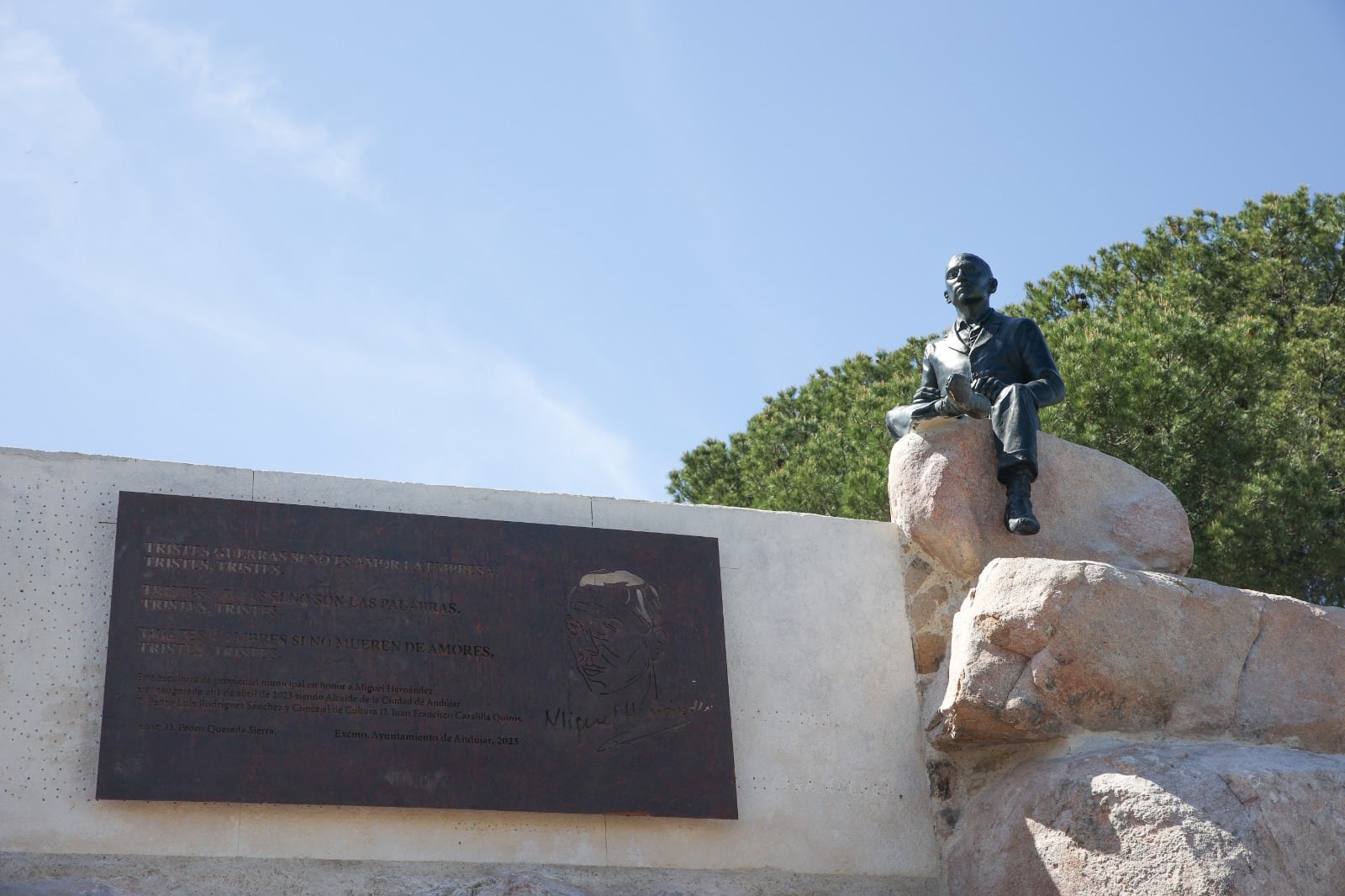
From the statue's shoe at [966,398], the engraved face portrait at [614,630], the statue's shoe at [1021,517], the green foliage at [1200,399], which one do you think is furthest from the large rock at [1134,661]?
the green foliage at [1200,399]

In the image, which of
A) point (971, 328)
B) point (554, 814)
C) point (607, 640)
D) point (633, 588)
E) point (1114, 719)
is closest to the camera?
point (554, 814)

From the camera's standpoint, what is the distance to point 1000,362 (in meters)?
6.87

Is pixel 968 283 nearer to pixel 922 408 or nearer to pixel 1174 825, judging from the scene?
pixel 922 408

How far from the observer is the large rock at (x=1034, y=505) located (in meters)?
6.61

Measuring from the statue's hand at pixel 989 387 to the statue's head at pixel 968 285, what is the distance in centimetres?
42

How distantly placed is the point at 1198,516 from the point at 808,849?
Answer: 5018mm

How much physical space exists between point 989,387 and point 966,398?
22cm

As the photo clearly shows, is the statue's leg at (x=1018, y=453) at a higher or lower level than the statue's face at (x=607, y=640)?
higher

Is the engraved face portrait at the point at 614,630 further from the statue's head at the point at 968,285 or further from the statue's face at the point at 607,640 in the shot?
the statue's head at the point at 968,285

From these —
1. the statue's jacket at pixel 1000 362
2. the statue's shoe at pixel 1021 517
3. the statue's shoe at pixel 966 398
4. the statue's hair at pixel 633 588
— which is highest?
the statue's jacket at pixel 1000 362

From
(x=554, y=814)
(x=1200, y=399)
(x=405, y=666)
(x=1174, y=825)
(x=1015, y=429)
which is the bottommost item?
(x=1174, y=825)

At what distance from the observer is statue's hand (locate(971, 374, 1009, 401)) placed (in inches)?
266

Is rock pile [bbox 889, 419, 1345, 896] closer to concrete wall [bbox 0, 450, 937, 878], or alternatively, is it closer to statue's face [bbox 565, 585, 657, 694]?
concrete wall [bbox 0, 450, 937, 878]

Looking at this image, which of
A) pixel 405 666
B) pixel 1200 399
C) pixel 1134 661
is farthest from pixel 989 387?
pixel 1200 399
